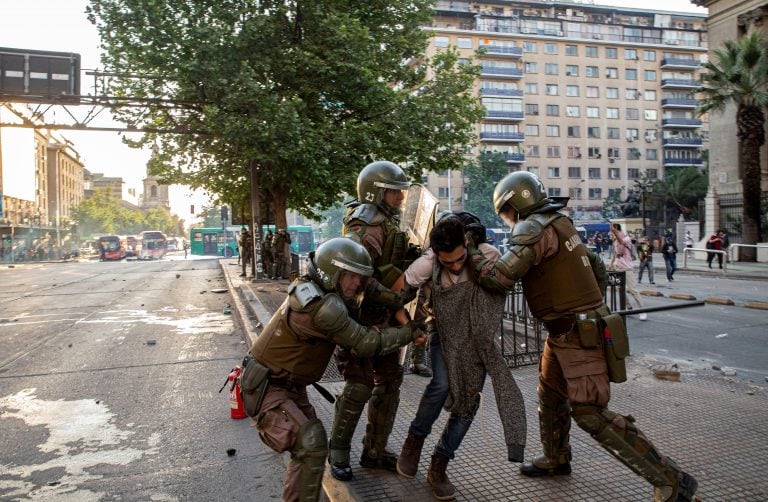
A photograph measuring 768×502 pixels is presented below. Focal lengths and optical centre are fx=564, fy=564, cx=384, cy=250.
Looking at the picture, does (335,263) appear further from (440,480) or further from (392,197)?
(440,480)

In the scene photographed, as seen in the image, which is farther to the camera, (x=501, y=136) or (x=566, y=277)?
(x=501, y=136)

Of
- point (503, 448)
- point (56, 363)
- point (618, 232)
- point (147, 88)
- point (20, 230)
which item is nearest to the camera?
point (503, 448)

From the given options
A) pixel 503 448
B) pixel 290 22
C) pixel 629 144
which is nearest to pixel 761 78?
pixel 290 22

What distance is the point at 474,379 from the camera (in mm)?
3230

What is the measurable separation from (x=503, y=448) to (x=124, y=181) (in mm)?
148911

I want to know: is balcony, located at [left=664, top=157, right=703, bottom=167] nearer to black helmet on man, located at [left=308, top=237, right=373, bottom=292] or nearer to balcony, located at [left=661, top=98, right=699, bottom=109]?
balcony, located at [left=661, top=98, right=699, bottom=109]

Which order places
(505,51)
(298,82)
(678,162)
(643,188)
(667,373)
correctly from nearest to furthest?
(667,373), (298,82), (643,188), (505,51), (678,162)

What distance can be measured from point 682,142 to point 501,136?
23.8 m

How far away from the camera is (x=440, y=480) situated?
3.29 meters

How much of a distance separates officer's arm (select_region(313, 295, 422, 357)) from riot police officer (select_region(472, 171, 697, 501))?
65 centimetres

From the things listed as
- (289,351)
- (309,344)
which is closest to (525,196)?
Result: (309,344)

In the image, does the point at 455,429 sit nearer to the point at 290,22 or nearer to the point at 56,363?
the point at 56,363

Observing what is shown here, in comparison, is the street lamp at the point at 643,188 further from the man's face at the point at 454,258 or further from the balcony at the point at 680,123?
the man's face at the point at 454,258

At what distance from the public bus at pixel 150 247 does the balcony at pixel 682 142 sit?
194ft
